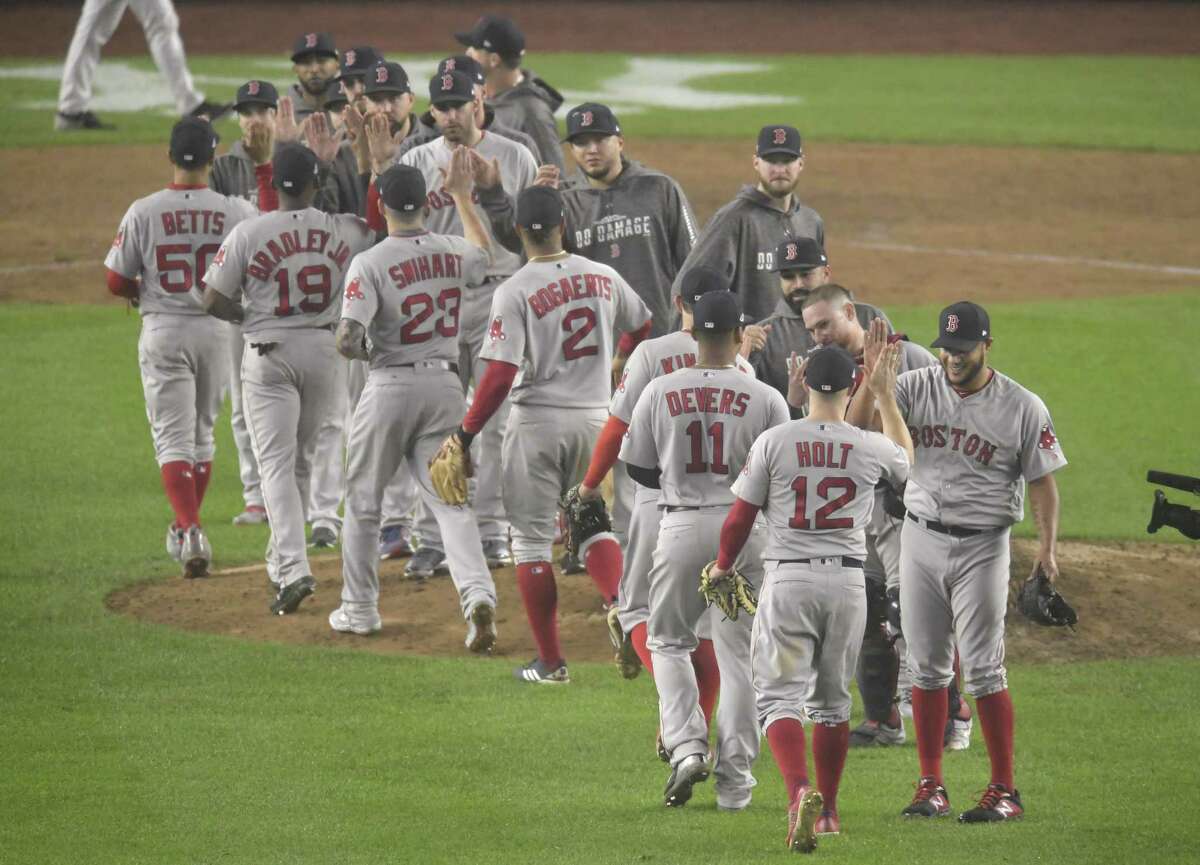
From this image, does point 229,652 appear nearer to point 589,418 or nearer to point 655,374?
point 589,418

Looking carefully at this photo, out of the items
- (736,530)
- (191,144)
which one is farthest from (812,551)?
(191,144)

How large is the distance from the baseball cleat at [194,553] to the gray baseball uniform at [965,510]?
14.8 feet

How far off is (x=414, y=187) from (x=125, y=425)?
19.2 ft

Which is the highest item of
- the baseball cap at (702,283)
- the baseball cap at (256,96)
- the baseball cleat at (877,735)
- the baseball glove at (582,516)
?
the baseball cap at (256,96)

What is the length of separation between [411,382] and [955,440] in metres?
2.89

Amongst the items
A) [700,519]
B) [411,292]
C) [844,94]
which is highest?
[411,292]

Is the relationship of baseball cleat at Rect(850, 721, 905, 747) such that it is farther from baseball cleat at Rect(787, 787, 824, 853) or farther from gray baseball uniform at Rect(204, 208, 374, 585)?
gray baseball uniform at Rect(204, 208, 374, 585)

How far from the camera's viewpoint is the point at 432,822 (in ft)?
21.7

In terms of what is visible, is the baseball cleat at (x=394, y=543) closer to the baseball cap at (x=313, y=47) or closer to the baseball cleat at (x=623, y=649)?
the baseball cap at (x=313, y=47)

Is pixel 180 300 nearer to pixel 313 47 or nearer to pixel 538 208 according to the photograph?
pixel 313 47

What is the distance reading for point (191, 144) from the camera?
998cm

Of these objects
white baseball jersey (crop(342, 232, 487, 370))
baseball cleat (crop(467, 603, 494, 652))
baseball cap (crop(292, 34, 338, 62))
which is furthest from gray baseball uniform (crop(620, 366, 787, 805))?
baseball cap (crop(292, 34, 338, 62))

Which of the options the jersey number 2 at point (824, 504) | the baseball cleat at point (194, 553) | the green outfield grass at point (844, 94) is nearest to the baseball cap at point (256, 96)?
the baseball cleat at point (194, 553)

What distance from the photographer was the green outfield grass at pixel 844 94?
26000 mm
